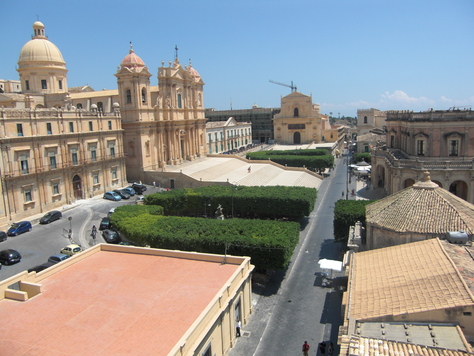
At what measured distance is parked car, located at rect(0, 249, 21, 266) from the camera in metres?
31.8

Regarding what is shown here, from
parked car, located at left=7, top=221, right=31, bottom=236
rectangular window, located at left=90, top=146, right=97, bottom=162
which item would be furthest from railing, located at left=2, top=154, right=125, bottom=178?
parked car, located at left=7, top=221, right=31, bottom=236

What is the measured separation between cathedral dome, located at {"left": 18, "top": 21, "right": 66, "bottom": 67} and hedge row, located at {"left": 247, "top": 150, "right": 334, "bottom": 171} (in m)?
42.7

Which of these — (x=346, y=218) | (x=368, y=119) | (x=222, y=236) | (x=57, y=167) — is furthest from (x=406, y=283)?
(x=368, y=119)

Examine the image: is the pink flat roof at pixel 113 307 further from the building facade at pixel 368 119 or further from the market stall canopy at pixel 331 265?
the building facade at pixel 368 119

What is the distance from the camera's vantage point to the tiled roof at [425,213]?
2181 centimetres

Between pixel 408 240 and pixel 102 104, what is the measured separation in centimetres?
5492

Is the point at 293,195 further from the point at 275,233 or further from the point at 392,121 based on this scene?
the point at 392,121

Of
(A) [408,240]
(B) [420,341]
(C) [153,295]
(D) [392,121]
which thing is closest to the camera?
(B) [420,341]

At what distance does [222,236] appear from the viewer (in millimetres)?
29438

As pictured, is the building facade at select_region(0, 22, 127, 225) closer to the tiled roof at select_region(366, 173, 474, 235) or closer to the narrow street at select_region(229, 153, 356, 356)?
the narrow street at select_region(229, 153, 356, 356)

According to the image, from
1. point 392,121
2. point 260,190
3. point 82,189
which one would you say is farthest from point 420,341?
point 392,121

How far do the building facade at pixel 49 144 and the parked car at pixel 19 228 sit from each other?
1.68 m

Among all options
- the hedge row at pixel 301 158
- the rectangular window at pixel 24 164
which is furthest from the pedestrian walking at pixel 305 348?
the hedge row at pixel 301 158

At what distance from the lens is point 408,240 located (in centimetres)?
2241
